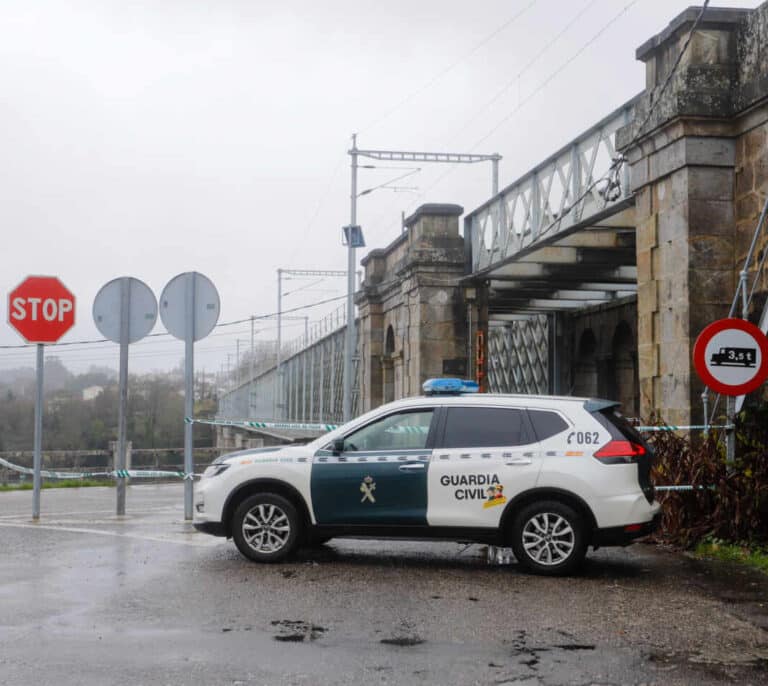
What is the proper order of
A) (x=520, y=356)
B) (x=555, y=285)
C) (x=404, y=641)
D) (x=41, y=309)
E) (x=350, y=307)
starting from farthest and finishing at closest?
(x=350, y=307)
(x=520, y=356)
(x=555, y=285)
(x=41, y=309)
(x=404, y=641)

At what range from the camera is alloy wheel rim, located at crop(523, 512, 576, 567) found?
28.4ft

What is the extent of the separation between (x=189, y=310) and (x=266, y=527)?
460cm

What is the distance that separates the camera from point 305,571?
891 centimetres

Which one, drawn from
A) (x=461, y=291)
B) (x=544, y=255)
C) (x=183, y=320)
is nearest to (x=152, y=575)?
(x=183, y=320)

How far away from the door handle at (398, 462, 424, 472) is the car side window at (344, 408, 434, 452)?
18 cm

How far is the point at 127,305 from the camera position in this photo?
13523 mm

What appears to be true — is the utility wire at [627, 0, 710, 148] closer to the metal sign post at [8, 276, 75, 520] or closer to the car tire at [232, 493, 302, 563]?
the car tire at [232, 493, 302, 563]

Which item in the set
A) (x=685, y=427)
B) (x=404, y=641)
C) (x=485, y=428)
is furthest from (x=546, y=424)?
(x=404, y=641)

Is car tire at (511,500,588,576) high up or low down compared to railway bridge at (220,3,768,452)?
down

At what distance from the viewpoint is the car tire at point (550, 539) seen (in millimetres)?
8641

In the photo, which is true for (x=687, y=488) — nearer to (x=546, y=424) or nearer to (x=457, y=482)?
(x=546, y=424)

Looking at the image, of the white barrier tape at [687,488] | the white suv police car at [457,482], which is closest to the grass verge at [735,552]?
the white barrier tape at [687,488]

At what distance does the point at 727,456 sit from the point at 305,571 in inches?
165

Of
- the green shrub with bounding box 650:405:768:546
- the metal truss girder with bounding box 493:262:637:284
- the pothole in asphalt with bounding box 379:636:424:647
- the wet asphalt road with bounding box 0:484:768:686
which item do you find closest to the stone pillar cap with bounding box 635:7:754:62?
the green shrub with bounding box 650:405:768:546
